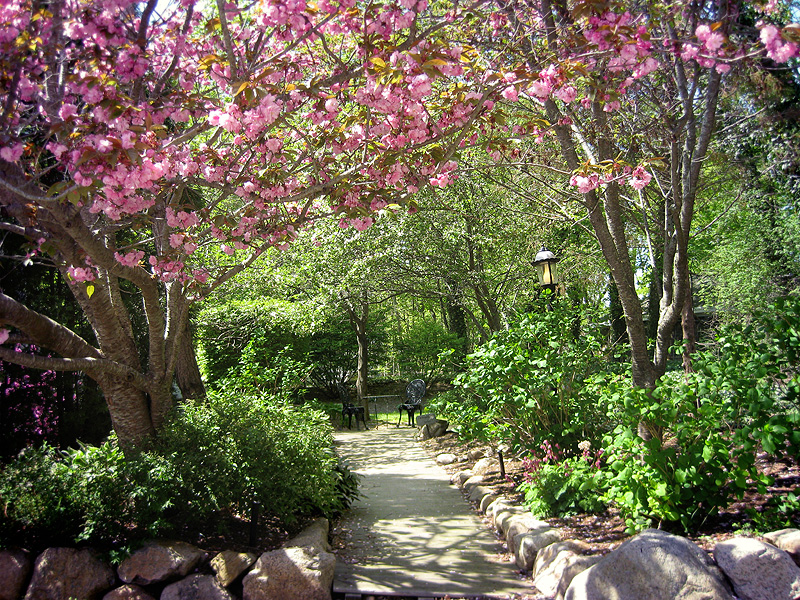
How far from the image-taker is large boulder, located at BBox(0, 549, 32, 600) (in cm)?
331

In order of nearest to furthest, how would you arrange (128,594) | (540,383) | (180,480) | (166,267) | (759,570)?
(759,570) < (128,594) < (180,480) < (166,267) < (540,383)

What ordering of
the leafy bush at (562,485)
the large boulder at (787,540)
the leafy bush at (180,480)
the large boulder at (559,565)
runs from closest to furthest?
the large boulder at (787,540)
the large boulder at (559,565)
the leafy bush at (180,480)
the leafy bush at (562,485)

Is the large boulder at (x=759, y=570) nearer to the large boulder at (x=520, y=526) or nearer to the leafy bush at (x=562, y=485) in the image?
the leafy bush at (x=562, y=485)

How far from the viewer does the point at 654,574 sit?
288cm

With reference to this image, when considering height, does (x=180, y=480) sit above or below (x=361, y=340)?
below

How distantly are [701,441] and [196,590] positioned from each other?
10.2 ft

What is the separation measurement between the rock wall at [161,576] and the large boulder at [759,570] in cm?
224

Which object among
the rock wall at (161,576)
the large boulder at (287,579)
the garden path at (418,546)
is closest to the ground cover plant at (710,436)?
the garden path at (418,546)

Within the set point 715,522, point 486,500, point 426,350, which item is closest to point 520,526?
point 486,500

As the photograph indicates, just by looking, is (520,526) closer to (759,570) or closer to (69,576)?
(759,570)

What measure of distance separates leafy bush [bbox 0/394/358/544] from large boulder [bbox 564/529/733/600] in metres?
2.17

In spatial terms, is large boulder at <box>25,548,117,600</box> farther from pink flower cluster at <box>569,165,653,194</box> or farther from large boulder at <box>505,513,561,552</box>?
pink flower cluster at <box>569,165,653,194</box>

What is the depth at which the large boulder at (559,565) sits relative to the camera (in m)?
3.27

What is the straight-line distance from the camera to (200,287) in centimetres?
478
